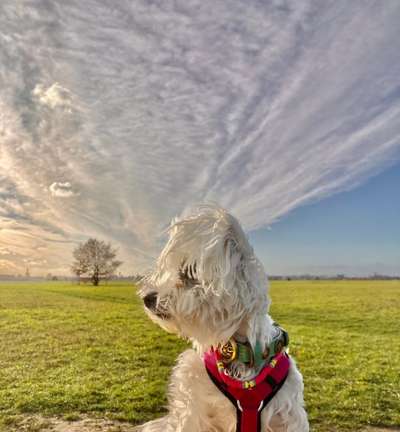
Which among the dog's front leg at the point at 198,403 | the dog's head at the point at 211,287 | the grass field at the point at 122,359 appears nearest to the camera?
the dog's head at the point at 211,287

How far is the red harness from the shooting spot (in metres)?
2.42

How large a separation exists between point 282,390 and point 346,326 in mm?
10390

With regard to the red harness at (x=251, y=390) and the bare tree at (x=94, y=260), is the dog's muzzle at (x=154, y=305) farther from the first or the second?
the bare tree at (x=94, y=260)

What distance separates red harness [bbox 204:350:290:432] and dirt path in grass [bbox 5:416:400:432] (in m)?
2.20

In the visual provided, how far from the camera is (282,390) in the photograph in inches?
98.6

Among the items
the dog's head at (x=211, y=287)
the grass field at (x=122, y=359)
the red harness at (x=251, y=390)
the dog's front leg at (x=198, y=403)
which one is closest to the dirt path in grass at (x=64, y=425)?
the grass field at (x=122, y=359)

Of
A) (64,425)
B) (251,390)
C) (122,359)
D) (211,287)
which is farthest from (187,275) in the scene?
(122,359)

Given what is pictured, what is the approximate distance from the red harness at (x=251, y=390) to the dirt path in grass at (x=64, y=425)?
2197 mm

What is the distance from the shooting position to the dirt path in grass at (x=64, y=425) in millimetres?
4180

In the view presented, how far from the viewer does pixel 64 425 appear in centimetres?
427

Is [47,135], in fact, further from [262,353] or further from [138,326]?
[262,353]

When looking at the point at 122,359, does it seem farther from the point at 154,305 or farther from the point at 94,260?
the point at 94,260

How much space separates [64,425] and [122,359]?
245 cm

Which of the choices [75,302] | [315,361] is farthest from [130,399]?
[75,302]
